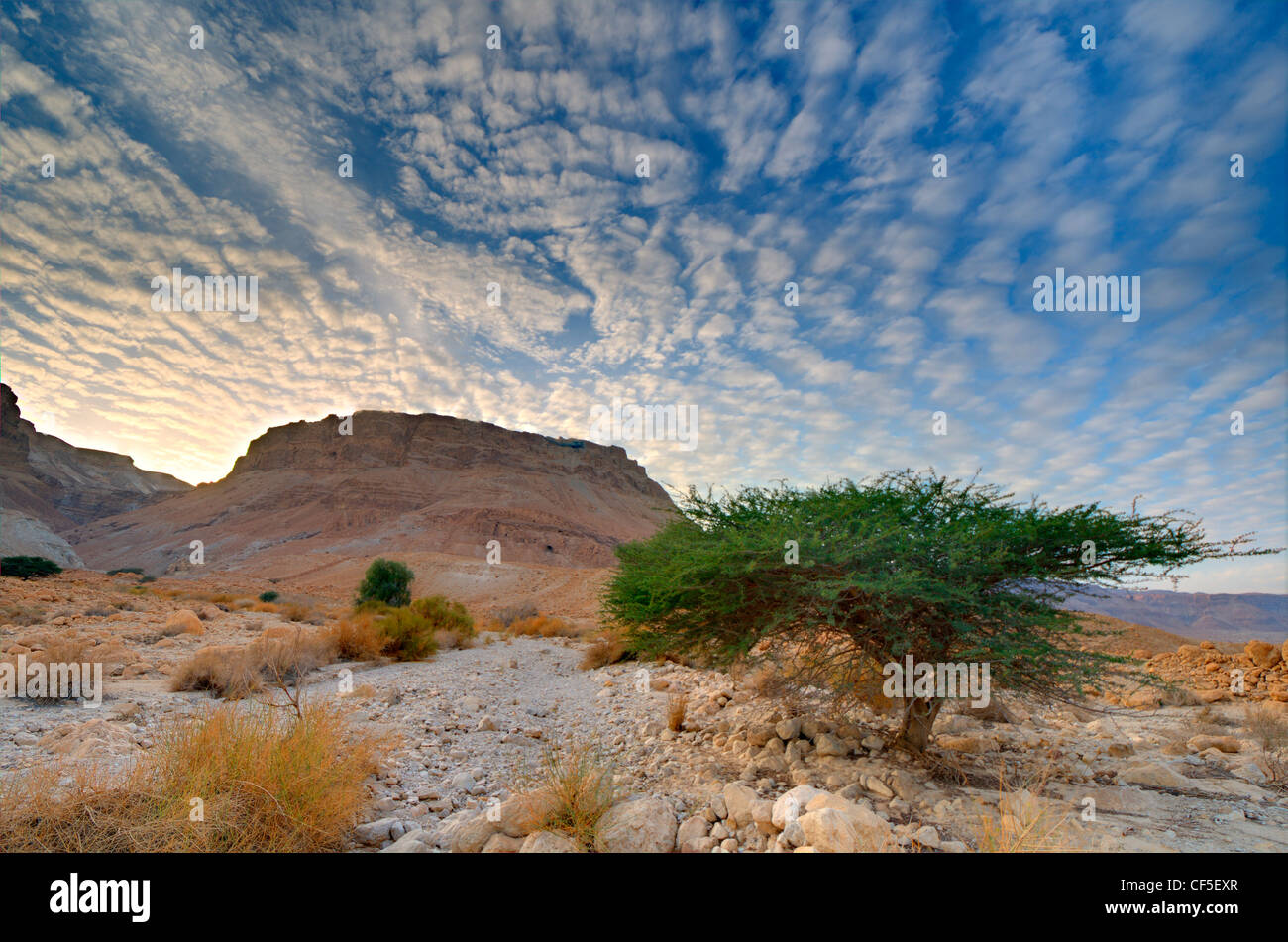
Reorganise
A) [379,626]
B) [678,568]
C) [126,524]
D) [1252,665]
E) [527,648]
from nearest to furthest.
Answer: [678,568] → [1252,665] → [379,626] → [527,648] → [126,524]

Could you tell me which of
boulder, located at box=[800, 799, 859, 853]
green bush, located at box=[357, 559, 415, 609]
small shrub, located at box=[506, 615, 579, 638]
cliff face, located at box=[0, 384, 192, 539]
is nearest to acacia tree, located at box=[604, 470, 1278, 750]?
boulder, located at box=[800, 799, 859, 853]

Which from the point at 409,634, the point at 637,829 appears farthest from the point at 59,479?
the point at 637,829

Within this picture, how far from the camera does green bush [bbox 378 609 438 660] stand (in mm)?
15609

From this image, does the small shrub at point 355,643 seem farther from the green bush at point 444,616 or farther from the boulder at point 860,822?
the boulder at point 860,822

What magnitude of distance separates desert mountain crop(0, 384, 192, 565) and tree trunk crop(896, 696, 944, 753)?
97.2 m

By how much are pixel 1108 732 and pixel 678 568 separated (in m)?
7.09

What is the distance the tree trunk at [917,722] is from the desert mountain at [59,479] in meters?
97.2

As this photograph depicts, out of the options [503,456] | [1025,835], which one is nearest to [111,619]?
[1025,835]

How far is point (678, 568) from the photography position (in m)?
5.98

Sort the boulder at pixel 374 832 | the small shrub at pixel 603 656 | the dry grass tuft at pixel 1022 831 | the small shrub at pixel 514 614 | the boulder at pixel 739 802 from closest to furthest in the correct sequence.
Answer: the dry grass tuft at pixel 1022 831, the boulder at pixel 374 832, the boulder at pixel 739 802, the small shrub at pixel 603 656, the small shrub at pixel 514 614

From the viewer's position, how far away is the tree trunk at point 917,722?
5695 mm

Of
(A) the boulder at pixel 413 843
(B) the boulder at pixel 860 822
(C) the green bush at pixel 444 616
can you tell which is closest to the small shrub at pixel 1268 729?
(B) the boulder at pixel 860 822

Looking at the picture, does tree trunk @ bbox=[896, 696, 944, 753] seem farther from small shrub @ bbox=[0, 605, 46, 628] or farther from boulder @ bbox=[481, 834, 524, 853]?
small shrub @ bbox=[0, 605, 46, 628]
